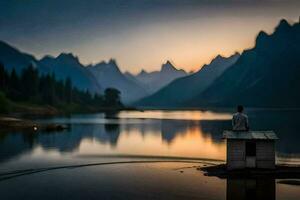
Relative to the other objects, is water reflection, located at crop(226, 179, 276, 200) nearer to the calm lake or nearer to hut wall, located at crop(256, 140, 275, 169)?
the calm lake

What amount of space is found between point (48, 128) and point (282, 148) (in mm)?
A: 52702

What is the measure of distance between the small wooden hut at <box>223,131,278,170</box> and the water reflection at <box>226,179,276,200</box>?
156cm

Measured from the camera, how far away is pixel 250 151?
33.2 metres

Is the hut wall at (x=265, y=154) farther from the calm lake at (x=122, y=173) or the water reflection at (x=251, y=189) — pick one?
the calm lake at (x=122, y=173)

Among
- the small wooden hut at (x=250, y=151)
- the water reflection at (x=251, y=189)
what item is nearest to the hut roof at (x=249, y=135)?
the small wooden hut at (x=250, y=151)

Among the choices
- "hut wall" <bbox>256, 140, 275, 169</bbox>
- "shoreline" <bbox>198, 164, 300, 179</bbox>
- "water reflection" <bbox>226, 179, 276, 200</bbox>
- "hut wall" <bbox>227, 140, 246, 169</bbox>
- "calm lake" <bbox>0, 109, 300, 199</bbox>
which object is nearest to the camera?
"water reflection" <bbox>226, 179, 276, 200</bbox>

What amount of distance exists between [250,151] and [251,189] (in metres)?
4.06

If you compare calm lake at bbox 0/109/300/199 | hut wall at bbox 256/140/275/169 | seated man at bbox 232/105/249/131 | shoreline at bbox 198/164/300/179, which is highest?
seated man at bbox 232/105/249/131

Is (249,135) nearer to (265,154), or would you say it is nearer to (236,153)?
(236,153)

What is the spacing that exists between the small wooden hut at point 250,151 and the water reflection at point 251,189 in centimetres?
156

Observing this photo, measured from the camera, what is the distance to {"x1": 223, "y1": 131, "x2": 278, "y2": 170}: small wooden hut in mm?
32625

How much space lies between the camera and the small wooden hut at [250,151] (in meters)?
32.6

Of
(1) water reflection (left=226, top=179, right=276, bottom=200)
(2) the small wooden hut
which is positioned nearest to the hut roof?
(2) the small wooden hut

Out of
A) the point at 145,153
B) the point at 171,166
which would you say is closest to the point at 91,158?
the point at 145,153
